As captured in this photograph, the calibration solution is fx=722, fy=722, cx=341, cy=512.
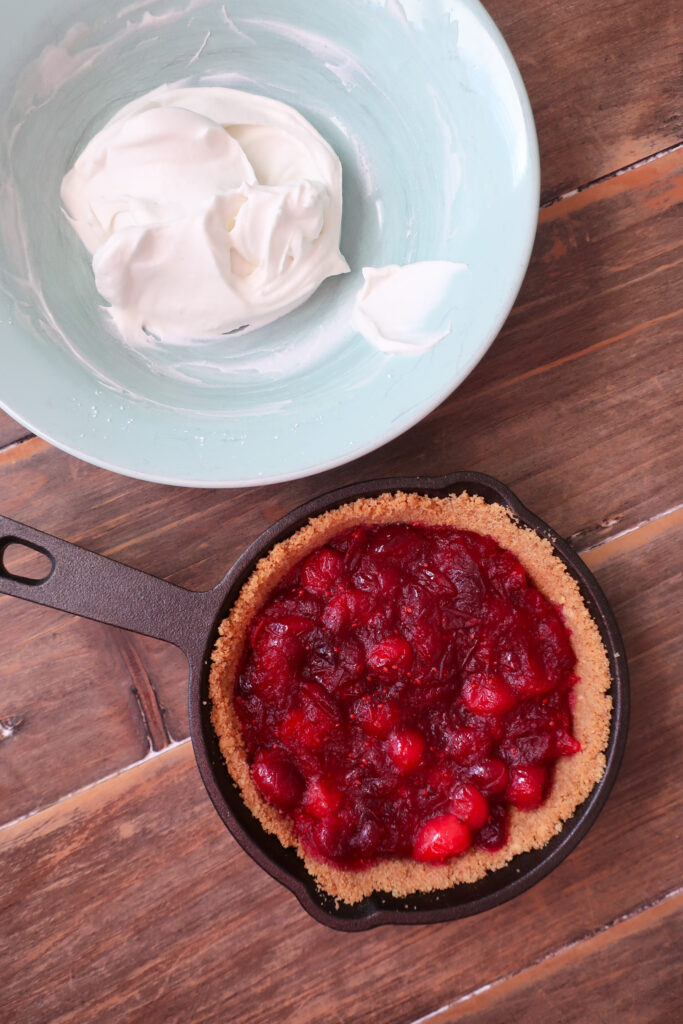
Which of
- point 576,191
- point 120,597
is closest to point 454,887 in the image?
point 120,597

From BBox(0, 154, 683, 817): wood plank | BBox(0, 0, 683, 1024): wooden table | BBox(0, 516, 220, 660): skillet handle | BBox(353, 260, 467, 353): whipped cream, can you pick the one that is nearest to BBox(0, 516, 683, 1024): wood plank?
BBox(0, 0, 683, 1024): wooden table

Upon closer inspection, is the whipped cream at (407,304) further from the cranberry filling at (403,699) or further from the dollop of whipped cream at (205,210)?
the cranberry filling at (403,699)

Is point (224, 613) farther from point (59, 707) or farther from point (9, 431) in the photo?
point (9, 431)

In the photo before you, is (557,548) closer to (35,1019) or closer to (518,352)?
(518,352)

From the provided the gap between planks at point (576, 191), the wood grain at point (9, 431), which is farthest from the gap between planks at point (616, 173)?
the wood grain at point (9, 431)

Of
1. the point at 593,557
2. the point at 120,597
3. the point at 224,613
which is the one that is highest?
the point at 120,597

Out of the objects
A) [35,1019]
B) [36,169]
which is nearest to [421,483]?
[36,169]

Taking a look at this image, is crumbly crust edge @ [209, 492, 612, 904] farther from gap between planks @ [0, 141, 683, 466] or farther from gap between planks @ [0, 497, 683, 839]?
gap between planks @ [0, 141, 683, 466]

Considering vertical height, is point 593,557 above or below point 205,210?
below
